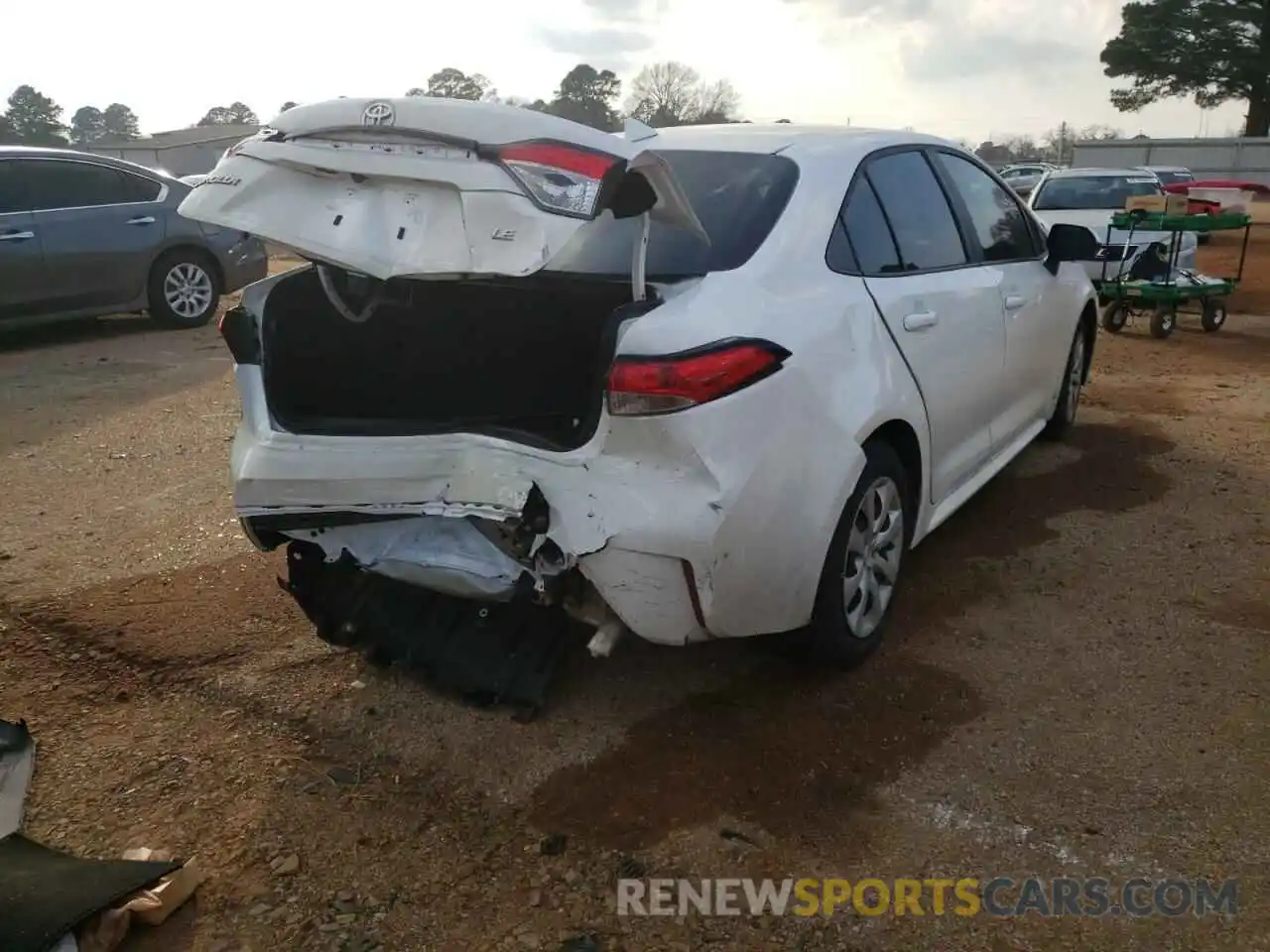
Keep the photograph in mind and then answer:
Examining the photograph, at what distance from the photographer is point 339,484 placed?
2.84m

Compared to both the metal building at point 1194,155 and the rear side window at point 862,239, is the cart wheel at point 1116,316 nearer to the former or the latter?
the rear side window at point 862,239

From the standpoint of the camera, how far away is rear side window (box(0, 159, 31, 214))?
8.38 meters

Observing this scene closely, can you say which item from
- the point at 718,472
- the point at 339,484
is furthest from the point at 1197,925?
the point at 339,484

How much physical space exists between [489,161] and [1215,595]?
3.13m

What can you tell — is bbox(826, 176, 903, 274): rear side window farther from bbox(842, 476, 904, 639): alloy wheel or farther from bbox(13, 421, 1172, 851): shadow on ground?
bbox(13, 421, 1172, 851): shadow on ground

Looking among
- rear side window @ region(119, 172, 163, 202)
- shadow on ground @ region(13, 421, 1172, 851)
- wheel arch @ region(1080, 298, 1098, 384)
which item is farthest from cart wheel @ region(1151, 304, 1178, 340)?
rear side window @ region(119, 172, 163, 202)

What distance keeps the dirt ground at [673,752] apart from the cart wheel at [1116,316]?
17.8 ft

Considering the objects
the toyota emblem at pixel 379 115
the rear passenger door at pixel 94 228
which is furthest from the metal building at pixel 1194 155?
the toyota emblem at pixel 379 115

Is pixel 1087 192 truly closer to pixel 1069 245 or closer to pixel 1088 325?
pixel 1088 325

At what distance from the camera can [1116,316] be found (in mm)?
9766

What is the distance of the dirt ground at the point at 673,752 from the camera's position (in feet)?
7.77

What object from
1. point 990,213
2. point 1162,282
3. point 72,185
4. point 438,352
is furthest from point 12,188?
point 1162,282

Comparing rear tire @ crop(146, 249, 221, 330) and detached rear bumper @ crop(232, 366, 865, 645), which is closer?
detached rear bumper @ crop(232, 366, 865, 645)

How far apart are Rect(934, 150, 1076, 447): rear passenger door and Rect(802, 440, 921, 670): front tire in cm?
116
